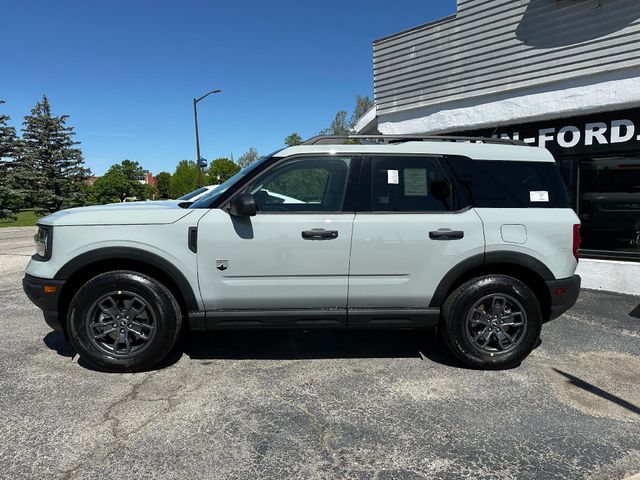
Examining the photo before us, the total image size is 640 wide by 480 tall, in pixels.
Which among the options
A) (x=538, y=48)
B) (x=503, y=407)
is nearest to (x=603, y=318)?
(x=503, y=407)

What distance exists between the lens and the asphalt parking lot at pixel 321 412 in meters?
2.50

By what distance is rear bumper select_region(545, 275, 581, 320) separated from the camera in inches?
146

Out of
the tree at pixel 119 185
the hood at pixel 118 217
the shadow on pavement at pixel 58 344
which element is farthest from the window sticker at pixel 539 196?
the tree at pixel 119 185

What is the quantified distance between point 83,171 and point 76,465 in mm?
37312

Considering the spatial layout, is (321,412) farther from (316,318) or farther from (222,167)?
(222,167)

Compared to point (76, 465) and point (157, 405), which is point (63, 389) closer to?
point (157, 405)

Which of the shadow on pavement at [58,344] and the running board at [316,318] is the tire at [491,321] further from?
the shadow on pavement at [58,344]

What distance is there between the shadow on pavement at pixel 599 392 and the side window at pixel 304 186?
2324 mm

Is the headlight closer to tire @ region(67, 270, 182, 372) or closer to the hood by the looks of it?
the hood

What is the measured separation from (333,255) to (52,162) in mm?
36894

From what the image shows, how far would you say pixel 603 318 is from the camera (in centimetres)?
532

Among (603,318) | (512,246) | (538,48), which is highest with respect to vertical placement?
(538,48)

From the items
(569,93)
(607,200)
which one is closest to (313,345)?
(607,200)

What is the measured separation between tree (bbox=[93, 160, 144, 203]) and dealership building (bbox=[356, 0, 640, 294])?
78482 millimetres
